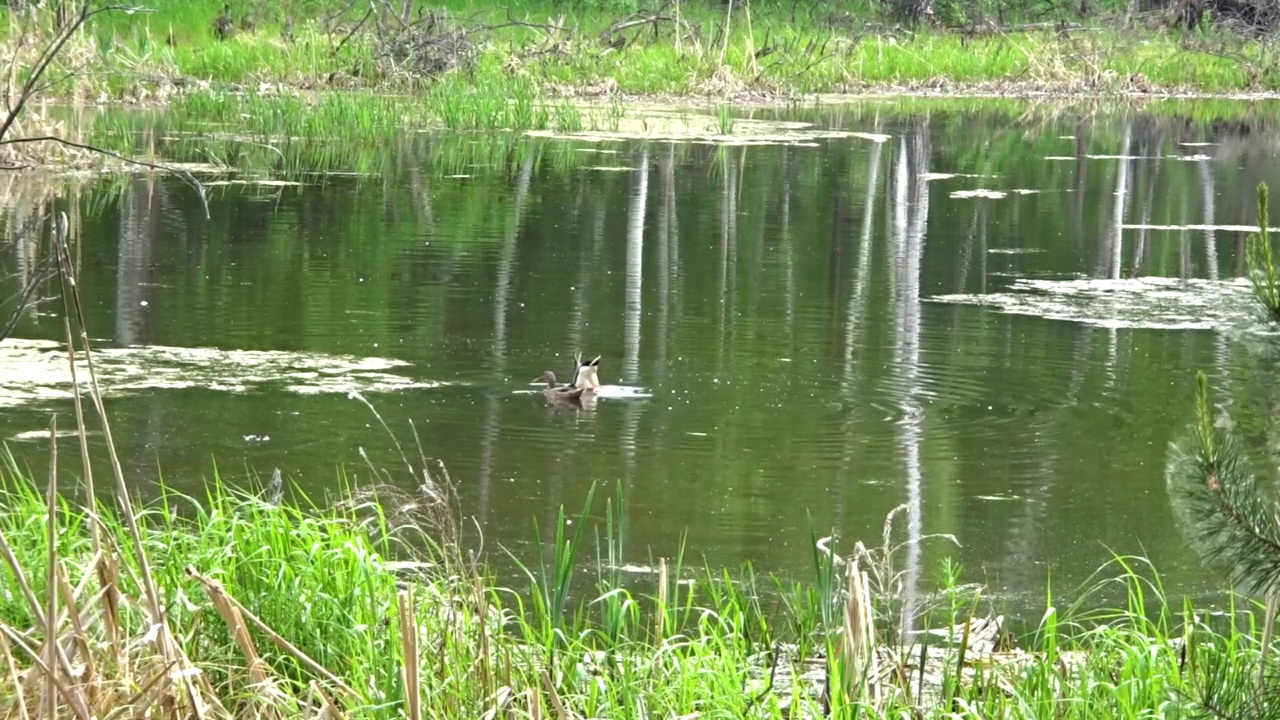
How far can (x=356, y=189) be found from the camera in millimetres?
16203

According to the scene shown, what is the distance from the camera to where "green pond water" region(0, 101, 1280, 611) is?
673 cm

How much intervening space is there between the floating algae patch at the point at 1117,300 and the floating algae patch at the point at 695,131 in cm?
959

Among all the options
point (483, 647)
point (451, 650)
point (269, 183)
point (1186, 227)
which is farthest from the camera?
point (269, 183)

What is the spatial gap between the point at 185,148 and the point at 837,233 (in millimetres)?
6871

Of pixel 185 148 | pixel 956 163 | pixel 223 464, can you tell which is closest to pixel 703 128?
pixel 956 163

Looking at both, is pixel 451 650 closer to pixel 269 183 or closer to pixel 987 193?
pixel 269 183

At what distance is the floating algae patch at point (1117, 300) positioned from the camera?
35.7ft

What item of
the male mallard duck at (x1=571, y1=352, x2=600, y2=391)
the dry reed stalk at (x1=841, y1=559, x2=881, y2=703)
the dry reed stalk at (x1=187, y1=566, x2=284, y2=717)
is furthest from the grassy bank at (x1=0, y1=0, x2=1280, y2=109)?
the dry reed stalk at (x1=841, y1=559, x2=881, y2=703)

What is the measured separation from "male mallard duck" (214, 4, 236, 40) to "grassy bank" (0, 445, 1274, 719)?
24.6 metres

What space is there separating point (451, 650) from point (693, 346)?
18.0ft

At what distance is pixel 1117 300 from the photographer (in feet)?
38.2

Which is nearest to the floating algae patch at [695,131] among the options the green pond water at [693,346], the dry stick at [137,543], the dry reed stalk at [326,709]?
the green pond water at [693,346]

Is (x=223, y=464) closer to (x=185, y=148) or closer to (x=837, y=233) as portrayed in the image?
(x=837, y=233)

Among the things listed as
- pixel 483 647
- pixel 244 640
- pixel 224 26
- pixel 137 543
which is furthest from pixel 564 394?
pixel 224 26
